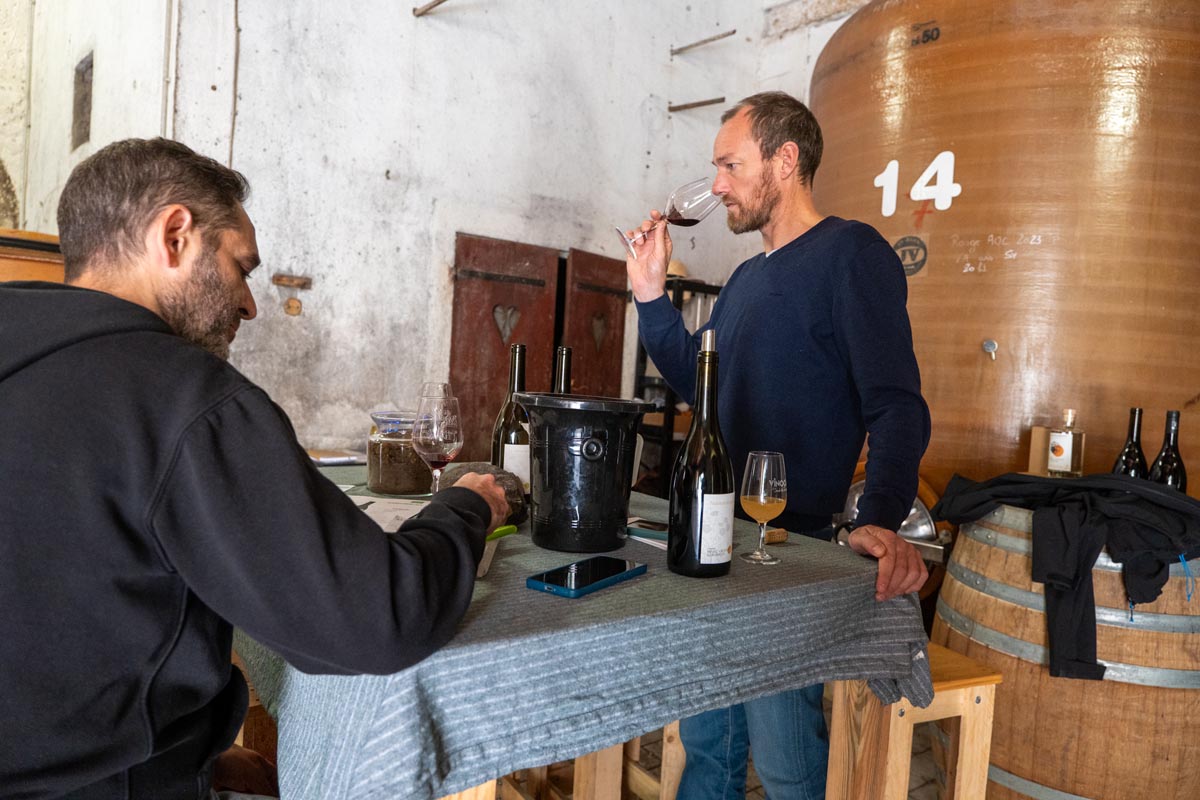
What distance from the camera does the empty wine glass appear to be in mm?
1329

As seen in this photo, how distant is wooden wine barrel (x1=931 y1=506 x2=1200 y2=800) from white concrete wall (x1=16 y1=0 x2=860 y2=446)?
4019mm

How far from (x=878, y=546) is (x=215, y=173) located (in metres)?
1.17

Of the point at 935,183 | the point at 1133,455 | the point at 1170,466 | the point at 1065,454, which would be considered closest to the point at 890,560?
the point at 1065,454

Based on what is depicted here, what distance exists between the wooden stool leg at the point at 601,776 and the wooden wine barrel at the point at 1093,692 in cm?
114

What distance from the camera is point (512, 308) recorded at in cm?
585

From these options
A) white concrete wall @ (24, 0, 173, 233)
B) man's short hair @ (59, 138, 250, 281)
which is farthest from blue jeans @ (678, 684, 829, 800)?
white concrete wall @ (24, 0, 173, 233)

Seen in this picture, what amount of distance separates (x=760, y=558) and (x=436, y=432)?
0.62 metres

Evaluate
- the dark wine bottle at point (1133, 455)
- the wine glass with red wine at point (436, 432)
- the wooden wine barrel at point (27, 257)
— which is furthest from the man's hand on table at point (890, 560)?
the wooden wine barrel at point (27, 257)

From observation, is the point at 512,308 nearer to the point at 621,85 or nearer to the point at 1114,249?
the point at 621,85

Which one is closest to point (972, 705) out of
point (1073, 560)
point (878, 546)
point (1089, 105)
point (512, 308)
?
point (1073, 560)

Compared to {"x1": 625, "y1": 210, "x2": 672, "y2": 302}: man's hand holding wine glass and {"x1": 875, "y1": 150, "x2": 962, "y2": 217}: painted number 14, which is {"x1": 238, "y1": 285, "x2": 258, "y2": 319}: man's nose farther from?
{"x1": 875, "y1": 150, "x2": 962, "y2": 217}: painted number 14

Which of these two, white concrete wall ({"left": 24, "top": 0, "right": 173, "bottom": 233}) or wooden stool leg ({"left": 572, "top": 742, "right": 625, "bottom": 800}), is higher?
white concrete wall ({"left": 24, "top": 0, "right": 173, "bottom": 233})

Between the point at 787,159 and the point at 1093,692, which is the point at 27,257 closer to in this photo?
the point at 787,159

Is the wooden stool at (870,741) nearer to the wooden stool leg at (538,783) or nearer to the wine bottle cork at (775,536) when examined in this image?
the wine bottle cork at (775,536)
